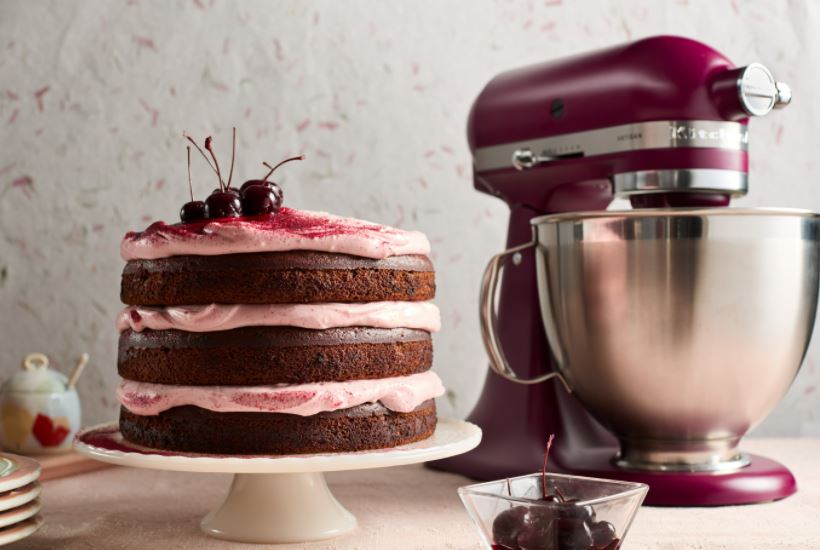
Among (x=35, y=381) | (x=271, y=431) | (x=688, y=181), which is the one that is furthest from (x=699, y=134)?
(x=35, y=381)

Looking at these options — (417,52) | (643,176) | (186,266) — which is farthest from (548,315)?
(417,52)

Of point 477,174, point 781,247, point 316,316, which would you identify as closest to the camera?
point 316,316

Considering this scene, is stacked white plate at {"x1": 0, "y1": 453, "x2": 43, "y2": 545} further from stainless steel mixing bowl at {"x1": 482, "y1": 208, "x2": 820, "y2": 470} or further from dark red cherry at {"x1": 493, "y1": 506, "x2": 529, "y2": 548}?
stainless steel mixing bowl at {"x1": 482, "y1": 208, "x2": 820, "y2": 470}

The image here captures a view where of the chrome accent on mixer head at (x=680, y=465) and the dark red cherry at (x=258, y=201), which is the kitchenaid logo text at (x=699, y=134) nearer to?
the chrome accent on mixer head at (x=680, y=465)

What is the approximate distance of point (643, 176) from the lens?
50.1 inches

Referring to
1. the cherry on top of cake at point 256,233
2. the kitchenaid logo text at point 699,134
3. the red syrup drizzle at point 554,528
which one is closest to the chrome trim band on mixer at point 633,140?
the kitchenaid logo text at point 699,134

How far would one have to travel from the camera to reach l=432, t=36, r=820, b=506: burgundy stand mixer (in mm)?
1198

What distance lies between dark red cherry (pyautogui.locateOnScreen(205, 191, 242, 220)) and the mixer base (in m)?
0.57

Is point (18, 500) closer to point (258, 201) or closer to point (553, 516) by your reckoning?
point (258, 201)

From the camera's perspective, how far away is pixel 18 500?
97 centimetres

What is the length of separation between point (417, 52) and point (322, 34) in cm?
18

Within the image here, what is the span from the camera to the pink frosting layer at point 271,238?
106 centimetres

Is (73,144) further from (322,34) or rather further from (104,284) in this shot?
(322,34)

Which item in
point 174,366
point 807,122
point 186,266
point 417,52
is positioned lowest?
point 174,366
